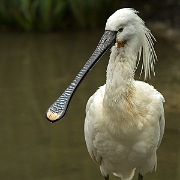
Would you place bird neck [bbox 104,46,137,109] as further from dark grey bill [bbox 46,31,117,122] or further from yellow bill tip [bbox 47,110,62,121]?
yellow bill tip [bbox 47,110,62,121]

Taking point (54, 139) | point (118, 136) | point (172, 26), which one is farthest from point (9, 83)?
point (118, 136)

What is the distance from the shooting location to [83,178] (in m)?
5.22

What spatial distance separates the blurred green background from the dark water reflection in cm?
26

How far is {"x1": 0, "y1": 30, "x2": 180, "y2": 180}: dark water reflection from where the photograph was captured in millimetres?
5473

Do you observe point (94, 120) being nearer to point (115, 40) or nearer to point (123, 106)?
point (123, 106)

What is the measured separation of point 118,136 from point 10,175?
1.72 meters

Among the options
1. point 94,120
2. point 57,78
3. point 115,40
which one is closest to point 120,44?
point 115,40

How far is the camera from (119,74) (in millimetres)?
3793

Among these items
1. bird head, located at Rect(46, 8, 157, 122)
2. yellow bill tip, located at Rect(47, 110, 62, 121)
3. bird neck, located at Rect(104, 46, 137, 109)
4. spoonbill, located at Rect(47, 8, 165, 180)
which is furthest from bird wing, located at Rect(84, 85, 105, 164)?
yellow bill tip, located at Rect(47, 110, 62, 121)

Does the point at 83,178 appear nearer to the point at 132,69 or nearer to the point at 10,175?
the point at 10,175

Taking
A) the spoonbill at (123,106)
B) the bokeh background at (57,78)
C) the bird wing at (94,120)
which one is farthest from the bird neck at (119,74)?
the bokeh background at (57,78)

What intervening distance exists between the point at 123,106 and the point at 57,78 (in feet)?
13.5

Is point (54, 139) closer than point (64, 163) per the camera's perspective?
No

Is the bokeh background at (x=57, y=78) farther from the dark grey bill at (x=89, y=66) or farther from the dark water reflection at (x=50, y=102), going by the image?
the dark grey bill at (x=89, y=66)
